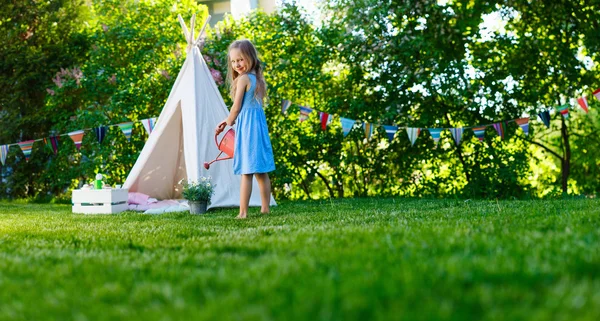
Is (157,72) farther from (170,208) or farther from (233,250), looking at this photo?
(233,250)

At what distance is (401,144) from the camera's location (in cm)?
790

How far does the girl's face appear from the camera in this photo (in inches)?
180

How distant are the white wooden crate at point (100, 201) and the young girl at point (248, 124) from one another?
1.79 metres

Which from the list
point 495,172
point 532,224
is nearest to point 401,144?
point 495,172

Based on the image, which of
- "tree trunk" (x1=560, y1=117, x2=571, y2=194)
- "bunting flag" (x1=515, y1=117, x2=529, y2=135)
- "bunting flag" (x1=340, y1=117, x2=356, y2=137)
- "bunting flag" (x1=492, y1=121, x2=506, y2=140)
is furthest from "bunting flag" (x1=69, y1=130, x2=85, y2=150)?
"tree trunk" (x1=560, y1=117, x2=571, y2=194)

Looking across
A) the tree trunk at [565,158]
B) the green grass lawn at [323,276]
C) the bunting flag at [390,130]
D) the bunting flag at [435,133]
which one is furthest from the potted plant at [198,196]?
the tree trunk at [565,158]

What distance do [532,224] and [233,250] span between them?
1.49 meters

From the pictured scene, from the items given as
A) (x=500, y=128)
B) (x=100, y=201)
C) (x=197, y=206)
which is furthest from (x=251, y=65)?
(x=500, y=128)

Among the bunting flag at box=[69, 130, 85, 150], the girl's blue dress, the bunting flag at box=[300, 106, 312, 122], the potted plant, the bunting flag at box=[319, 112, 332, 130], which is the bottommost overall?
the potted plant

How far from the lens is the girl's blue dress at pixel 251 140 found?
4.52 m

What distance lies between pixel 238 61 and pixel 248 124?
508mm

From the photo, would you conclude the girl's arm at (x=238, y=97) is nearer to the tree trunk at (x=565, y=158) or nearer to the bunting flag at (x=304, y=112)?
the bunting flag at (x=304, y=112)

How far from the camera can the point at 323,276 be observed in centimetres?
168

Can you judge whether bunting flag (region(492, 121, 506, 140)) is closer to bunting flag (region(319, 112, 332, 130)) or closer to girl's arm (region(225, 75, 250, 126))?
bunting flag (region(319, 112, 332, 130))
